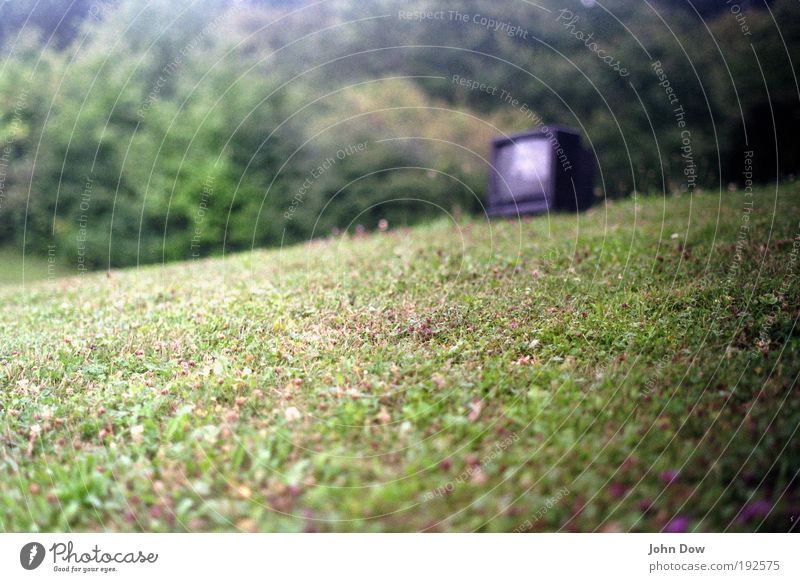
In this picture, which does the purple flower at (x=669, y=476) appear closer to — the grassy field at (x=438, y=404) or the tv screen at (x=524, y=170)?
the grassy field at (x=438, y=404)

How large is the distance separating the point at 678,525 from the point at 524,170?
7721 mm

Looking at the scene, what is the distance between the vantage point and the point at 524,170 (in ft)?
32.7

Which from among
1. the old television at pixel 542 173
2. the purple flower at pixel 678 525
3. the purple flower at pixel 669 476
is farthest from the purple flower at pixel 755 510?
the old television at pixel 542 173

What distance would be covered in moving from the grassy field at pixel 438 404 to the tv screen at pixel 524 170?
4.50m

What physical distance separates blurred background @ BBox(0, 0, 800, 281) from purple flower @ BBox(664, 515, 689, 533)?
27.5ft

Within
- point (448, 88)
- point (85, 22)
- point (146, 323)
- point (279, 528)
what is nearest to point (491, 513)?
point (279, 528)

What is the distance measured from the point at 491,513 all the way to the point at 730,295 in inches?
98.3

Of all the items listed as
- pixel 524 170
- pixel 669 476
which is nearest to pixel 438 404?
pixel 669 476

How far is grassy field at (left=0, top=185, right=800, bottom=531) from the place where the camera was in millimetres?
2855

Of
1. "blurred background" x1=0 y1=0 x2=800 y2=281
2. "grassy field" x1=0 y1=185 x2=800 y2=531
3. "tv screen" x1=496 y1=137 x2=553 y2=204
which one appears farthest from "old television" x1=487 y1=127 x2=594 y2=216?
"grassy field" x1=0 y1=185 x2=800 y2=531

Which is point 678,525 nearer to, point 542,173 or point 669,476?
point 669,476

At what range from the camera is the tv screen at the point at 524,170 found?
9680mm

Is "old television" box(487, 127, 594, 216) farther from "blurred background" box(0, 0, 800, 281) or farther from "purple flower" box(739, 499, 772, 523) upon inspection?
"purple flower" box(739, 499, 772, 523)

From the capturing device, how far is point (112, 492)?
117 inches
